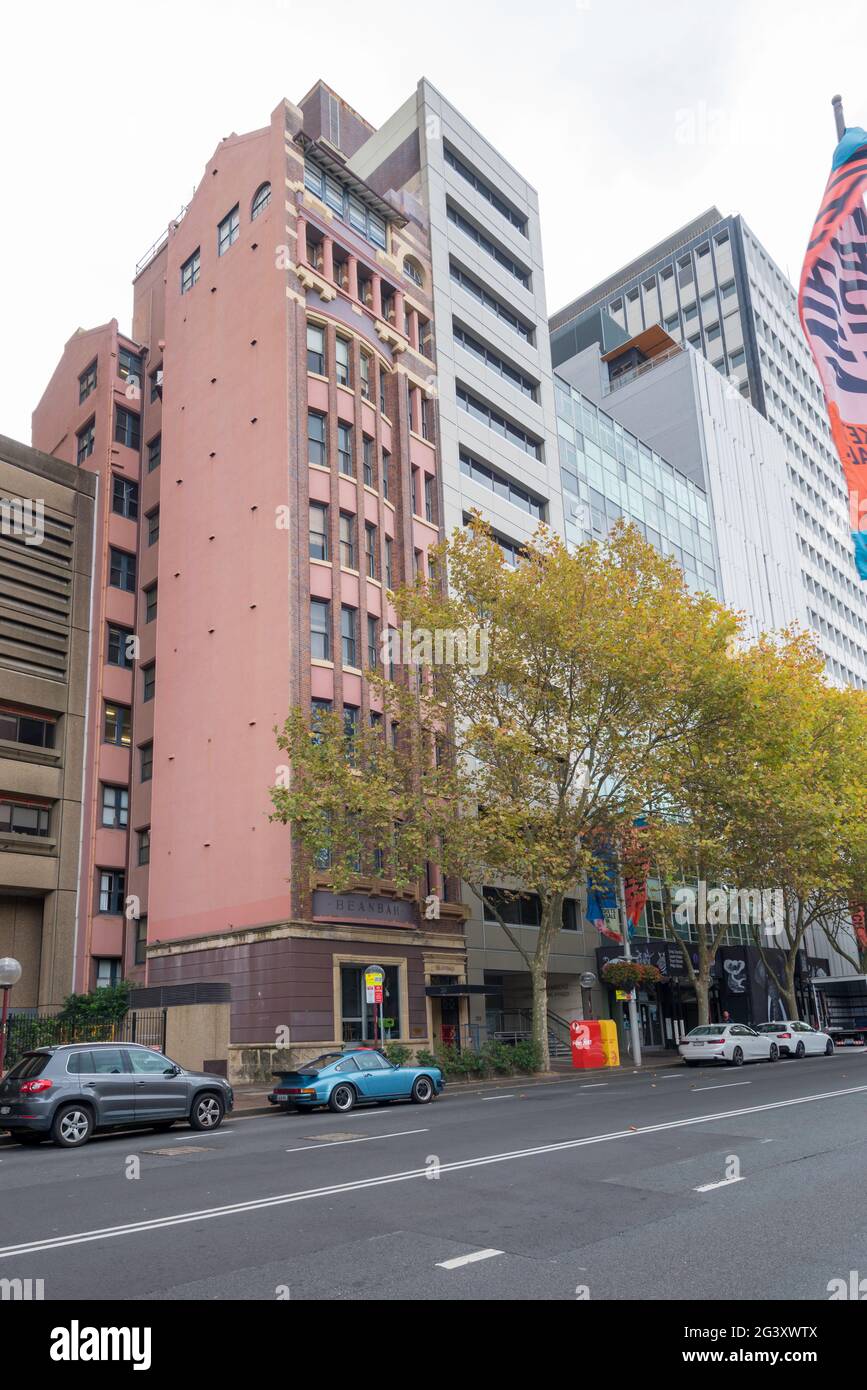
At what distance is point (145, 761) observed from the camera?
36625 millimetres

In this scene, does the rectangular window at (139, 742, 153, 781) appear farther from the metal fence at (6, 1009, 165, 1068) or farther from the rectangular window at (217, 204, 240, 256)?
the rectangular window at (217, 204, 240, 256)

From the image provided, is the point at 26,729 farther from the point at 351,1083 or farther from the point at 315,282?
the point at 351,1083

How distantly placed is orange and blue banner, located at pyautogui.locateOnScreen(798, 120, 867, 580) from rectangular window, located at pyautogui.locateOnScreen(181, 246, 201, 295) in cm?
2210

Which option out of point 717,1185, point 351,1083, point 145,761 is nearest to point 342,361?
point 145,761

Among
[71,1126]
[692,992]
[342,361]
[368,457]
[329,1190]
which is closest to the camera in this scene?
[329,1190]

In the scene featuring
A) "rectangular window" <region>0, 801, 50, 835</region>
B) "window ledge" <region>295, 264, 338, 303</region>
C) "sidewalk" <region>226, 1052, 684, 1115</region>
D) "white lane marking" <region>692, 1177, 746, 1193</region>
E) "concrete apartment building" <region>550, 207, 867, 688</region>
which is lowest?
"sidewalk" <region>226, 1052, 684, 1115</region>

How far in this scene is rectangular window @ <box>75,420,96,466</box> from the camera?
4125 centimetres

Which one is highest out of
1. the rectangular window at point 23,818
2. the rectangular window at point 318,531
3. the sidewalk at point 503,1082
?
the rectangular window at point 318,531

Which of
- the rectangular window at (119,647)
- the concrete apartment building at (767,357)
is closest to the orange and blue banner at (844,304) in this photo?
the rectangular window at (119,647)

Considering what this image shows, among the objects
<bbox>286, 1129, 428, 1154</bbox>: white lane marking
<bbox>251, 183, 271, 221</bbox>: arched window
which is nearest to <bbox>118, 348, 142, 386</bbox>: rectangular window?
<bbox>251, 183, 271, 221</bbox>: arched window

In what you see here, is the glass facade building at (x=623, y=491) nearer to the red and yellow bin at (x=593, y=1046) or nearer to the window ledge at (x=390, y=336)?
the window ledge at (x=390, y=336)

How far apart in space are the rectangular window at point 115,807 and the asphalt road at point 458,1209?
1958 cm

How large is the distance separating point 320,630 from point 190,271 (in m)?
17.8

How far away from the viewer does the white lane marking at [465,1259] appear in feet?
24.4
